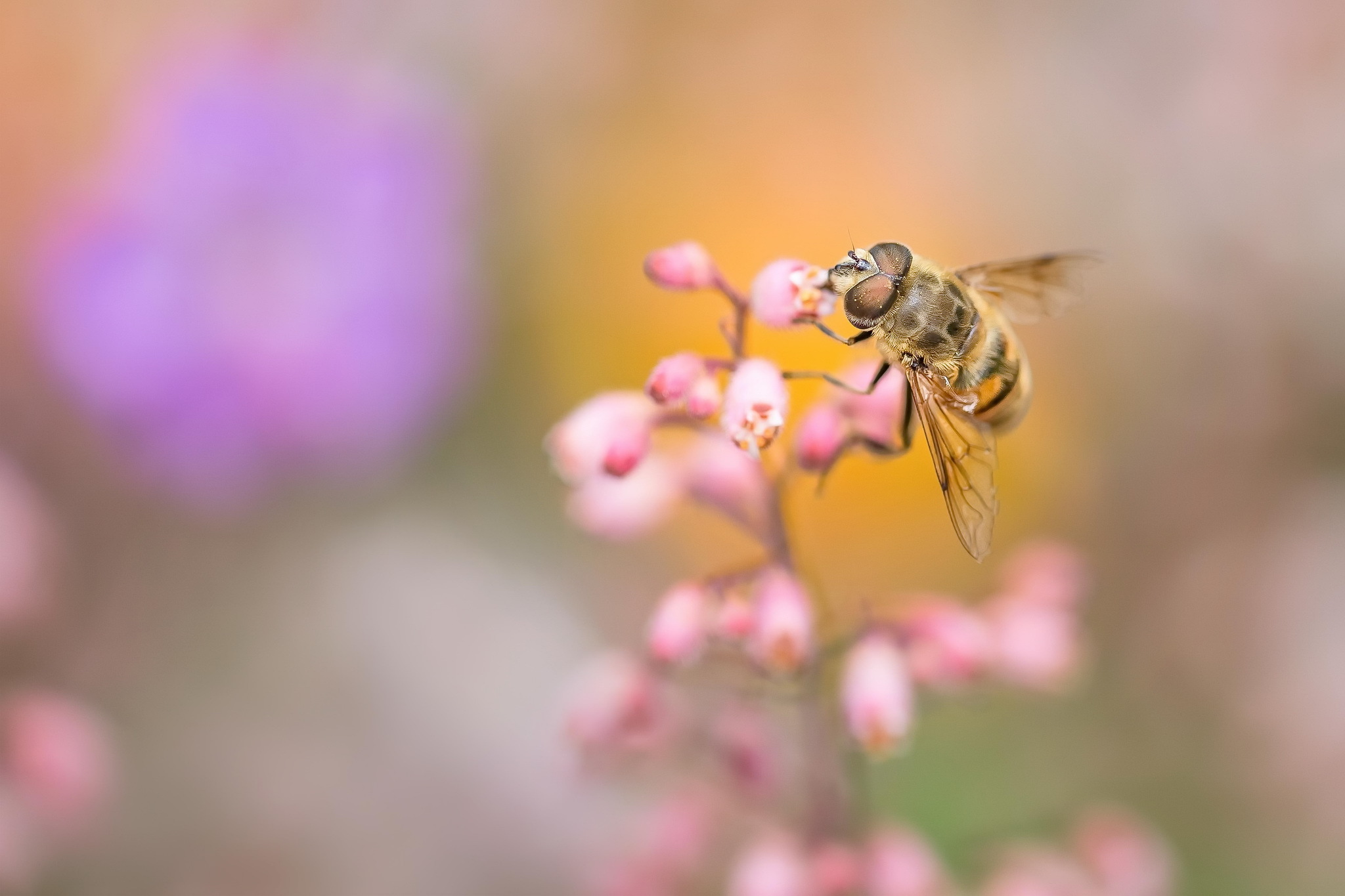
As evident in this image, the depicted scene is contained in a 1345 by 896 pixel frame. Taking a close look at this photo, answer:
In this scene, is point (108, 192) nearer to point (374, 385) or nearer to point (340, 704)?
point (374, 385)

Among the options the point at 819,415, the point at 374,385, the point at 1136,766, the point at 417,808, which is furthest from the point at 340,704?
the point at 819,415

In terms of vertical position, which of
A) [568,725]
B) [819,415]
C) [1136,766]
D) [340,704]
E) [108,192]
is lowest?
[568,725]

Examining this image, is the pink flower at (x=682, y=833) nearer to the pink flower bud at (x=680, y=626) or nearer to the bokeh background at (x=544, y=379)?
the pink flower bud at (x=680, y=626)

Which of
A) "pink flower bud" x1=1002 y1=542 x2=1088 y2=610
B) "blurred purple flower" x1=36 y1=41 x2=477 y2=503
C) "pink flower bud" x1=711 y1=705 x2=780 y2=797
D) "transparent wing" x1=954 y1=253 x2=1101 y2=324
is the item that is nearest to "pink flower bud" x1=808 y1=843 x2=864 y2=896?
"pink flower bud" x1=711 y1=705 x2=780 y2=797

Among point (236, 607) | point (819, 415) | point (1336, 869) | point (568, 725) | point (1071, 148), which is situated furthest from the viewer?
point (1071, 148)

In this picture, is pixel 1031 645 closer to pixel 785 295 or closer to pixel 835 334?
pixel 835 334

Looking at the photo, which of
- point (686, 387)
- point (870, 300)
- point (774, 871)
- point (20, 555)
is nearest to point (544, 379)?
point (20, 555)

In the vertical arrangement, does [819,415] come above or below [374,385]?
below

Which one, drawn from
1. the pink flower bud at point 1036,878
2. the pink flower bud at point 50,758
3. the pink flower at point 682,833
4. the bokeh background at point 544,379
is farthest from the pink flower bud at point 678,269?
the bokeh background at point 544,379
